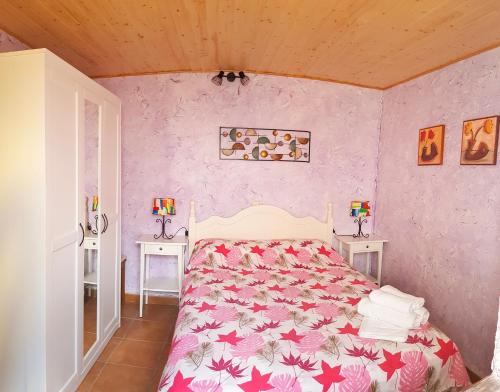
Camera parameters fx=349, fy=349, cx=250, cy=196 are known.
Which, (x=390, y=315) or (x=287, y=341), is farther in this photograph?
(x=390, y=315)

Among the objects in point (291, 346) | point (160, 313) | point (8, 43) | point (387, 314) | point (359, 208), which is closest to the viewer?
point (291, 346)

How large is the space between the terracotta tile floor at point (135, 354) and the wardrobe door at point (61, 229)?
0.25 meters

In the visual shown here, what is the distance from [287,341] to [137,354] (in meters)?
1.40

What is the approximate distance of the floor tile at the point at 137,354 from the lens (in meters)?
2.39

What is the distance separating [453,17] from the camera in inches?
74.2

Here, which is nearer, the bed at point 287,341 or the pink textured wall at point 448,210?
the bed at point 287,341

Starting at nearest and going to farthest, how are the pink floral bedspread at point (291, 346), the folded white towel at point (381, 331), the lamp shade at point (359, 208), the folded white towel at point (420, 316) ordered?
the pink floral bedspread at point (291, 346), the folded white towel at point (381, 331), the folded white towel at point (420, 316), the lamp shade at point (359, 208)

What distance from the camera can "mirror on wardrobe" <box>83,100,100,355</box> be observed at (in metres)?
2.16

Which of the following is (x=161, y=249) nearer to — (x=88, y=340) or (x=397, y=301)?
(x=88, y=340)

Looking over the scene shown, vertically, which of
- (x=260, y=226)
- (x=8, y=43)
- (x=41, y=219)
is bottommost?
(x=260, y=226)

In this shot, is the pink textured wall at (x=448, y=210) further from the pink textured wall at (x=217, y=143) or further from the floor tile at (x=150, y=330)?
the floor tile at (x=150, y=330)

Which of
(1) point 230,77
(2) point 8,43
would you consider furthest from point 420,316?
(2) point 8,43

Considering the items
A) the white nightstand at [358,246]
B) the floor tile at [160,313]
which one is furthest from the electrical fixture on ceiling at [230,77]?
the floor tile at [160,313]

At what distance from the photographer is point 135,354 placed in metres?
2.50
